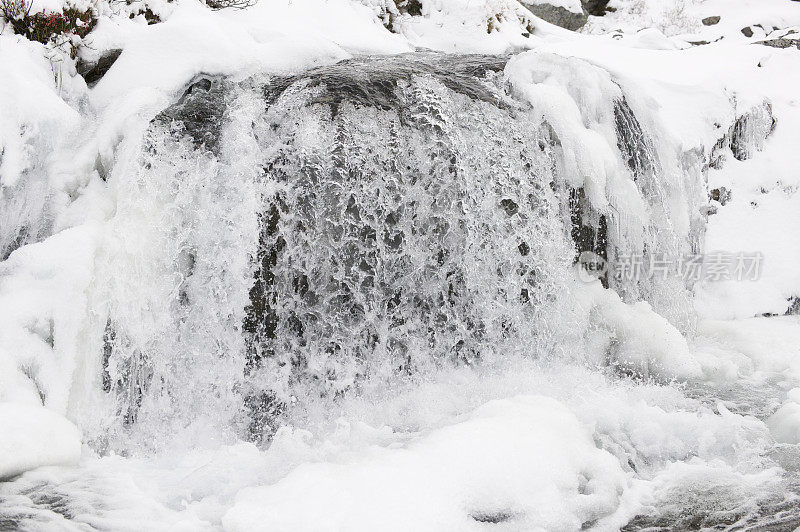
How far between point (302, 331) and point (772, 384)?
2.96 meters

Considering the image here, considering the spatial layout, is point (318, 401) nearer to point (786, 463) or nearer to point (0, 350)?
point (0, 350)

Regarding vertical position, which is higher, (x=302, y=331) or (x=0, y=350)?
(x=0, y=350)

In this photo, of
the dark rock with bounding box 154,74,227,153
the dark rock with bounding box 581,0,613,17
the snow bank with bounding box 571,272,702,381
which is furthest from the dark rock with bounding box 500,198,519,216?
the dark rock with bounding box 581,0,613,17

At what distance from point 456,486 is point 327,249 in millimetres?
1707

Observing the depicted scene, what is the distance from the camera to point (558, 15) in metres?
11.4

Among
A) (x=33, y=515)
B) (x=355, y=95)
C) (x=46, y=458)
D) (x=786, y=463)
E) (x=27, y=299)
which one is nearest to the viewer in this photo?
(x=33, y=515)

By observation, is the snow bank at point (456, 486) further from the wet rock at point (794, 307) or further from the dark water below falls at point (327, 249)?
the wet rock at point (794, 307)

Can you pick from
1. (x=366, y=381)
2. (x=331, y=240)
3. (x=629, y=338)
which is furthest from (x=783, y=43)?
(x=366, y=381)

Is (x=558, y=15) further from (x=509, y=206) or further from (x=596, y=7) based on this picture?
(x=509, y=206)

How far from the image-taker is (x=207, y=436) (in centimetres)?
355

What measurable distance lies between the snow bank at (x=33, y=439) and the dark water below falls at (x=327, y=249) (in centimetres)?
24

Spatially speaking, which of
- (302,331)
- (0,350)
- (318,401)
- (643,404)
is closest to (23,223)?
(0,350)

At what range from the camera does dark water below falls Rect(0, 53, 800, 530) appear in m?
3.63

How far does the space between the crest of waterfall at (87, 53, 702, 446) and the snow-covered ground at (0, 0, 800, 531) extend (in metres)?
0.03
